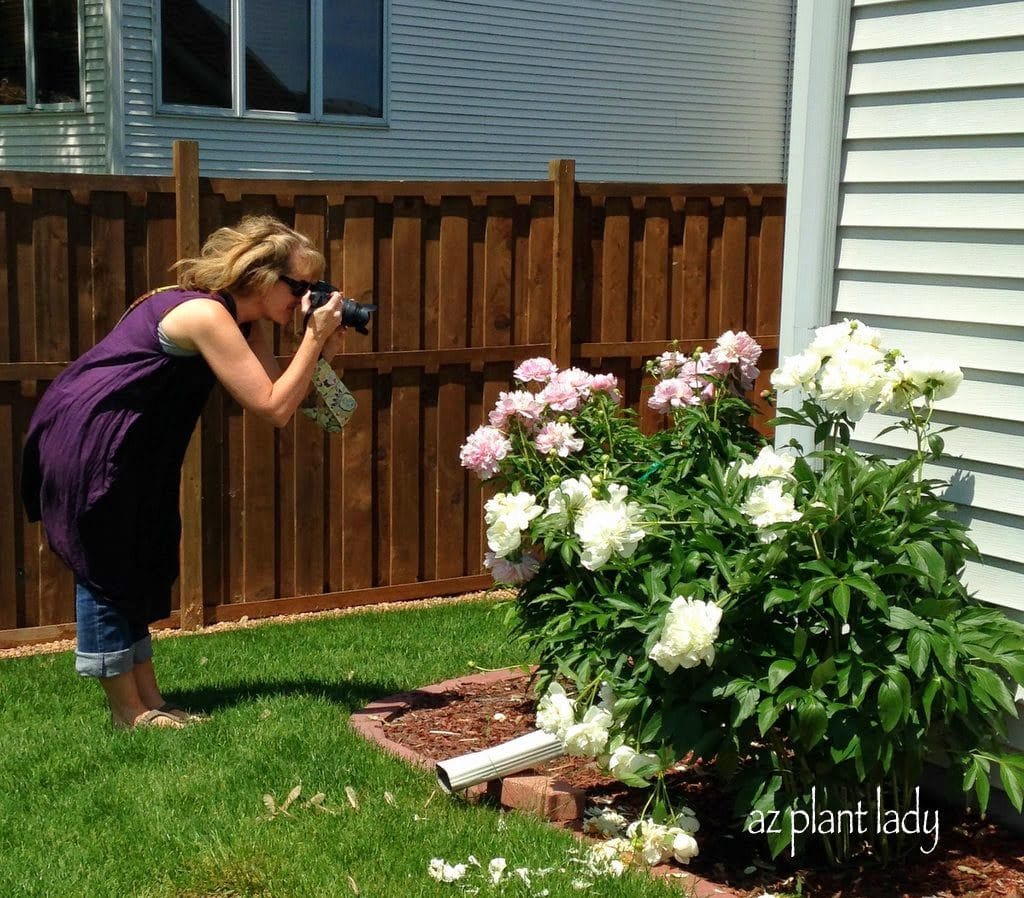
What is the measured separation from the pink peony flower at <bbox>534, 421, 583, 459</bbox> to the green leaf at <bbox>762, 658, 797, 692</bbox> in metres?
1.31

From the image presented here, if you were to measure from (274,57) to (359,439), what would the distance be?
8.21m

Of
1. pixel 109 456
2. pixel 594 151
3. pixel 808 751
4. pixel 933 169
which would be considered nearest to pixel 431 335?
pixel 109 456

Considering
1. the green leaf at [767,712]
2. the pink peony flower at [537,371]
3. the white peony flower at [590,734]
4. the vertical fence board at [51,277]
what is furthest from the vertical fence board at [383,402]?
the green leaf at [767,712]

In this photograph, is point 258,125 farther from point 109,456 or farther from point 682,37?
point 109,456

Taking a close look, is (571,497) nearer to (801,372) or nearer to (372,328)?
(801,372)

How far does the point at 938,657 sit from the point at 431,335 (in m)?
4.28

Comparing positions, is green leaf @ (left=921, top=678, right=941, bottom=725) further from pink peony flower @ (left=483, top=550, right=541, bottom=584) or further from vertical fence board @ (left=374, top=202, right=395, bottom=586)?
vertical fence board @ (left=374, top=202, right=395, bottom=586)

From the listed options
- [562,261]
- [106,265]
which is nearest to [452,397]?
[562,261]

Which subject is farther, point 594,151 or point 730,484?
point 594,151

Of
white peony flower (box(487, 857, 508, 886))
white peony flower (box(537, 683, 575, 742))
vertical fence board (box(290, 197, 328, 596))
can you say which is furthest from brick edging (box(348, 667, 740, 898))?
vertical fence board (box(290, 197, 328, 596))

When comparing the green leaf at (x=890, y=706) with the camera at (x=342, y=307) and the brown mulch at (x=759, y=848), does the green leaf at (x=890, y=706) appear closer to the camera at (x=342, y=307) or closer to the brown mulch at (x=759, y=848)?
the brown mulch at (x=759, y=848)

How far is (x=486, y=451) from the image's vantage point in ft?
15.0

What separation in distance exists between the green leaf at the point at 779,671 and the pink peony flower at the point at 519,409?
5.04 feet

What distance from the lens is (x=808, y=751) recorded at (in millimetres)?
3438
